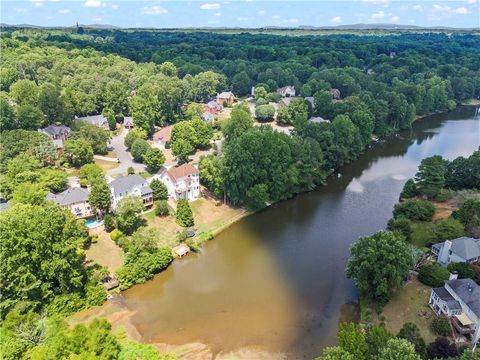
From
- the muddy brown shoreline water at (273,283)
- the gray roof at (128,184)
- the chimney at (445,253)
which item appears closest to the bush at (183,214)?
the muddy brown shoreline water at (273,283)

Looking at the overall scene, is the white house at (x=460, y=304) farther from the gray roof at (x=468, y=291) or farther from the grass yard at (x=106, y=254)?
the grass yard at (x=106, y=254)

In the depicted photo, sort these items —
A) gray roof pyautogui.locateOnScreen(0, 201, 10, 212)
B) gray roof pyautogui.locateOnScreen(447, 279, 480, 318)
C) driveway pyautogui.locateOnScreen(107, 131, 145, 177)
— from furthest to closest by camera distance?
driveway pyautogui.locateOnScreen(107, 131, 145, 177) < gray roof pyautogui.locateOnScreen(0, 201, 10, 212) < gray roof pyautogui.locateOnScreen(447, 279, 480, 318)

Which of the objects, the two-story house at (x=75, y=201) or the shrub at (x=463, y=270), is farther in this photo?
the two-story house at (x=75, y=201)

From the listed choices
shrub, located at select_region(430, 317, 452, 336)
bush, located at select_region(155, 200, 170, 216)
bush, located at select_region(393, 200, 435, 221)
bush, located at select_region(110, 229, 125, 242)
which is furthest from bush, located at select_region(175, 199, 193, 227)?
shrub, located at select_region(430, 317, 452, 336)

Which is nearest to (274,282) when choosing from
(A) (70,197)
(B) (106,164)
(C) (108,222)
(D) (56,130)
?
(C) (108,222)

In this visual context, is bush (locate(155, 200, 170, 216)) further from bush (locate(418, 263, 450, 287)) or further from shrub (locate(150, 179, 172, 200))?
bush (locate(418, 263, 450, 287))
